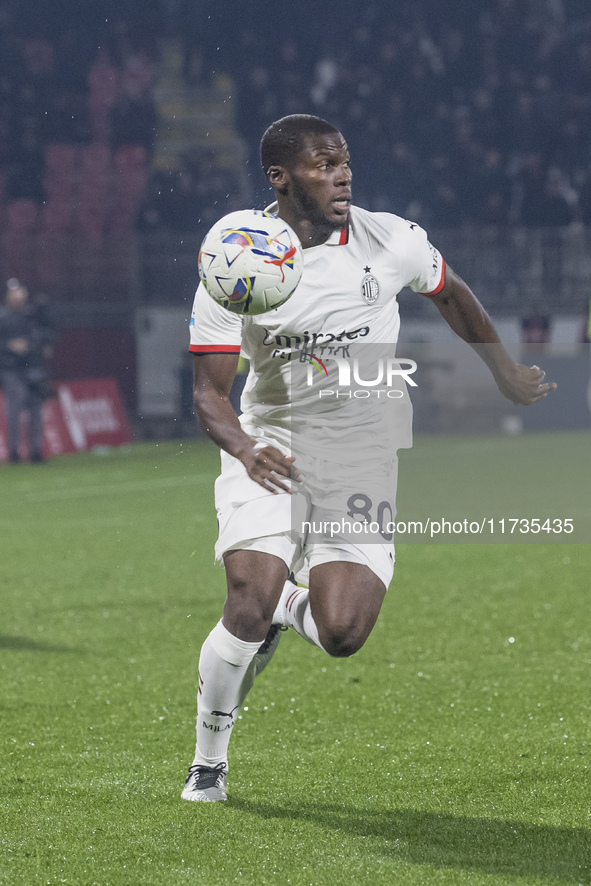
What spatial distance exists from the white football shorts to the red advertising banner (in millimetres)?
Answer: 11221

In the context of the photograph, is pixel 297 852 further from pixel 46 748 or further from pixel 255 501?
pixel 46 748

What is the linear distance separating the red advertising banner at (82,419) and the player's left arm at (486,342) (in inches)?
440

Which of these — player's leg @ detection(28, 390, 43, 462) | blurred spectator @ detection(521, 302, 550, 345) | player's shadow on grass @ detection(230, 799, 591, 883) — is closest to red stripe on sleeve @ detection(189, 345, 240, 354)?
player's shadow on grass @ detection(230, 799, 591, 883)

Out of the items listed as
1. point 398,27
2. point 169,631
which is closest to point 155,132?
point 398,27

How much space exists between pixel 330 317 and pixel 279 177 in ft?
1.38

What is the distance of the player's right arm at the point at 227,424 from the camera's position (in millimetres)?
3232

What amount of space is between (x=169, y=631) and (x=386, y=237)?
2.85 metres

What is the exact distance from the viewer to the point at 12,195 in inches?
809

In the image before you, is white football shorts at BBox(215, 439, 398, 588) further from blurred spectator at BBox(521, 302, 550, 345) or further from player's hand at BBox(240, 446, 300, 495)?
blurred spectator at BBox(521, 302, 550, 345)

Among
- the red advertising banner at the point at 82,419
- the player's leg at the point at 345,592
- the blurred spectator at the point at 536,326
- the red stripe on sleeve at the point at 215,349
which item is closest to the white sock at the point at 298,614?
the player's leg at the point at 345,592

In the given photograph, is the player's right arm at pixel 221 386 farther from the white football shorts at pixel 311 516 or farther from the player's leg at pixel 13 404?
the player's leg at pixel 13 404

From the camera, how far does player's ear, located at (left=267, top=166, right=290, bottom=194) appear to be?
3418 mm

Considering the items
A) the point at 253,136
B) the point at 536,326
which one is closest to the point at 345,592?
the point at 536,326

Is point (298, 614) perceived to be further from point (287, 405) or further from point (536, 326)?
point (536, 326)
